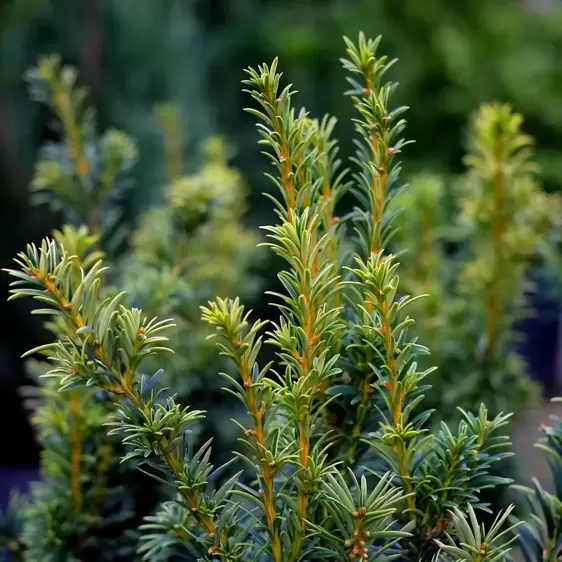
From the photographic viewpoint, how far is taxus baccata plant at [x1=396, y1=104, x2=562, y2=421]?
720 millimetres

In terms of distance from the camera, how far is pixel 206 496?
40 centimetres

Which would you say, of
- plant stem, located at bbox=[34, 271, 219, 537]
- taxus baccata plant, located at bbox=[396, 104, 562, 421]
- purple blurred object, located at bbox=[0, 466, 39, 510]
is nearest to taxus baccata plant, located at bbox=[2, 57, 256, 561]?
plant stem, located at bbox=[34, 271, 219, 537]

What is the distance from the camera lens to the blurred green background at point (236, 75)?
64.2 inches

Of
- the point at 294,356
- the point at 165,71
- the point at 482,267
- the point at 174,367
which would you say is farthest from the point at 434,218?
the point at 165,71

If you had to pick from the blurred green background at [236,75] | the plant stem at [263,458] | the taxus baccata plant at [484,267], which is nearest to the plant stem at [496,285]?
the taxus baccata plant at [484,267]

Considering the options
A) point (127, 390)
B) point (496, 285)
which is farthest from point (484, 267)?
point (127, 390)

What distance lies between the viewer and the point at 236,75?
2.05 m

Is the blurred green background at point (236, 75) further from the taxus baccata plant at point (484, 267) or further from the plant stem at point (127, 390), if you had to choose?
the plant stem at point (127, 390)

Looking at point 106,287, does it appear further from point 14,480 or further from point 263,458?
point 14,480

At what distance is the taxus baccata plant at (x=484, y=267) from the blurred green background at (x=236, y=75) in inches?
22.4

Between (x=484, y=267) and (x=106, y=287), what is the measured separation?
1.28ft

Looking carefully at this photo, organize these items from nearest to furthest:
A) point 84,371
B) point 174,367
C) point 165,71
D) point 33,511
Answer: point 84,371 < point 33,511 < point 174,367 < point 165,71

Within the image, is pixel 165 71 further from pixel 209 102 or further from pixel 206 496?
pixel 206 496

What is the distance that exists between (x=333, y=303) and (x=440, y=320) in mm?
307
